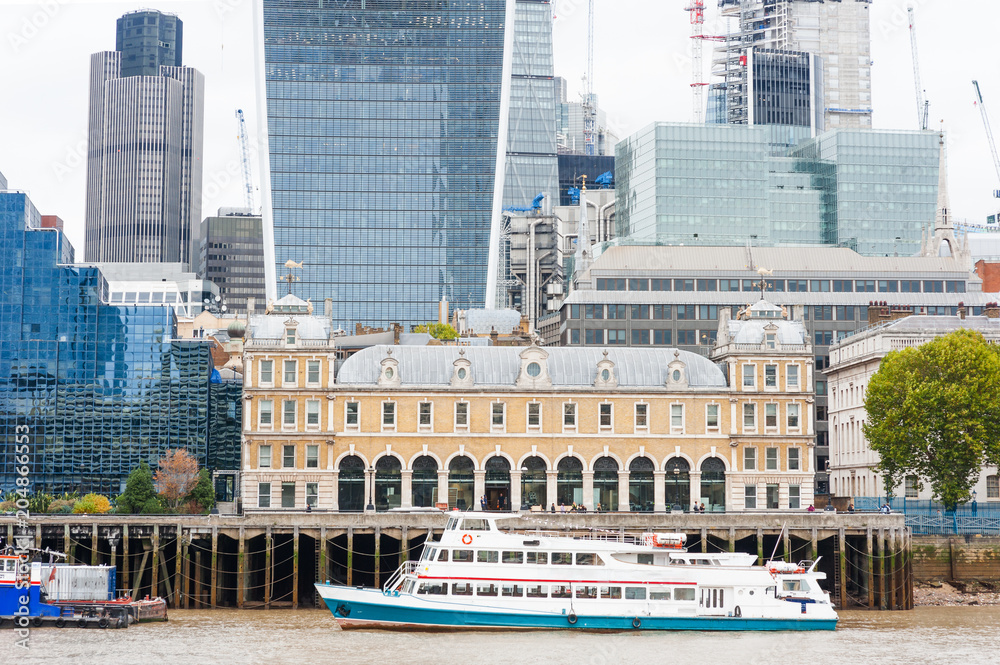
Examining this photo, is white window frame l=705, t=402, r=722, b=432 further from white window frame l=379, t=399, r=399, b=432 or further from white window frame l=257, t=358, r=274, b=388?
white window frame l=257, t=358, r=274, b=388

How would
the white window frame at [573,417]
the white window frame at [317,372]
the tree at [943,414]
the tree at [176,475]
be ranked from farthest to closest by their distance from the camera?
the tree at [176,475], the white window frame at [573,417], the white window frame at [317,372], the tree at [943,414]

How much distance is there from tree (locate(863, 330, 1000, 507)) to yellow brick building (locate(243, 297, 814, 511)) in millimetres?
6031

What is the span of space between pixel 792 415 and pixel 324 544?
36.8 metres

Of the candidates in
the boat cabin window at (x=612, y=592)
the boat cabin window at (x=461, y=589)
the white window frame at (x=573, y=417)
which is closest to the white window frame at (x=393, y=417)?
the white window frame at (x=573, y=417)

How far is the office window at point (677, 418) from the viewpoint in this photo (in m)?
114

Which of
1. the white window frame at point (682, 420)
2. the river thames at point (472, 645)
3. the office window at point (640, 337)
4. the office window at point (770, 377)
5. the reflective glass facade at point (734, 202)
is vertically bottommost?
the river thames at point (472, 645)

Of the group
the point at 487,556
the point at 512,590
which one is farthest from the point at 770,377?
the point at 512,590

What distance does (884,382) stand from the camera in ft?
376

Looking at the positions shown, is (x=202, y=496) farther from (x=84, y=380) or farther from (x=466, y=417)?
(x=84, y=380)

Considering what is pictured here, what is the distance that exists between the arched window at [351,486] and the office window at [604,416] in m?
17.3

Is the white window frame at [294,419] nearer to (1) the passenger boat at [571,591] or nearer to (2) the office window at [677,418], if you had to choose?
(1) the passenger boat at [571,591]

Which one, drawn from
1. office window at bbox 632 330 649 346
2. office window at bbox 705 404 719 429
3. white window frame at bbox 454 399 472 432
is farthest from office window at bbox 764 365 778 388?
office window at bbox 632 330 649 346

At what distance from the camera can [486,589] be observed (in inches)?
3388

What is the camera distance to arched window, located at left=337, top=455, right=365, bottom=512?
112062 millimetres
